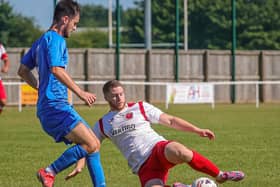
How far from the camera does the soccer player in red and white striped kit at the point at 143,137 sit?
895 centimetres

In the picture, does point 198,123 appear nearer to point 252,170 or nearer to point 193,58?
point 252,170

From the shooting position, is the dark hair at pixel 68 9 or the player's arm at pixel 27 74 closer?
the dark hair at pixel 68 9

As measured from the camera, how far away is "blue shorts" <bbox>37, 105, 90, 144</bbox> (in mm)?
9109

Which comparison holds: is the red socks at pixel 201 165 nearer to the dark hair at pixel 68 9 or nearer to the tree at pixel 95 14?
the dark hair at pixel 68 9

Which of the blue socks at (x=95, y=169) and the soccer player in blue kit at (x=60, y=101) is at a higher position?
the soccer player in blue kit at (x=60, y=101)

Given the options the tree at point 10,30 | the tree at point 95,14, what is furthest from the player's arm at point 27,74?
the tree at point 95,14

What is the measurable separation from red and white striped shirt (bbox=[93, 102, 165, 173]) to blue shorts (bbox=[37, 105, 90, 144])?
0.36 meters

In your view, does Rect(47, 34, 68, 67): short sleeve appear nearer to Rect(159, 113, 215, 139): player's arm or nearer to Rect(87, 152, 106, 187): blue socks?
Rect(87, 152, 106, 187): blue socks

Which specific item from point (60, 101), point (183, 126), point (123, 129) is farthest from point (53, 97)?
point (183, 126)

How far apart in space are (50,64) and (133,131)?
102 centimetres

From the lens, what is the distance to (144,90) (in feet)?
120

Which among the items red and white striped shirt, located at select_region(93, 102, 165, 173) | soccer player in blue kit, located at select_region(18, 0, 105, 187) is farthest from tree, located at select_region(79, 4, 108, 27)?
soccer player in blue kit, located at select_region(18, 0, 105, 187)

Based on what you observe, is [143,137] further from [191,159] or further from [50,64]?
[50,64]

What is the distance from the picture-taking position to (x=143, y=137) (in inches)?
363
